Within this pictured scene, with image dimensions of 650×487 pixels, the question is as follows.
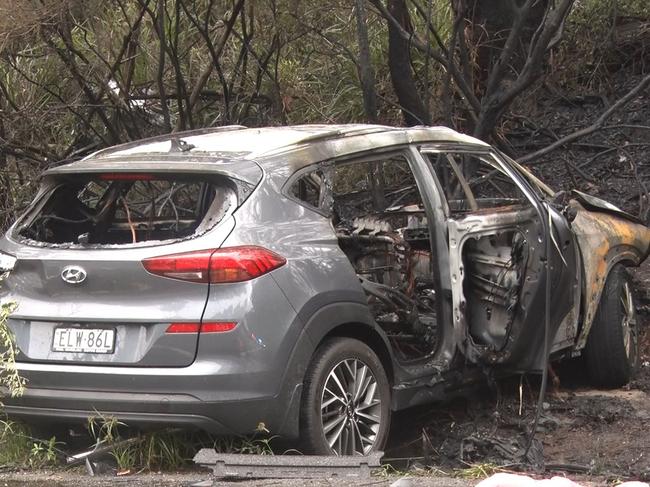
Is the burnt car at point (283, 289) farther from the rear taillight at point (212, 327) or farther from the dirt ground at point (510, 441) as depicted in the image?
the dirt ground at point (510, 441)

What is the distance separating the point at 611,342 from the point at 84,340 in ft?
11.8

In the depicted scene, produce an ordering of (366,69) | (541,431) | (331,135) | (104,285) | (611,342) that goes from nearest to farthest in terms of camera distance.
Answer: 1. (104,285)
2. (331,135)
3. (541,431)
4. (611,342)
5. (366,69)

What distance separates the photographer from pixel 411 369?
17.3 ft

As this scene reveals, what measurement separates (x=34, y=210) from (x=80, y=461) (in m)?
1.35

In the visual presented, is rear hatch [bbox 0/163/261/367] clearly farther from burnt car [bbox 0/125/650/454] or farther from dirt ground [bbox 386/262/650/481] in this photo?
dirt ground [bbox 386/262/650/481]

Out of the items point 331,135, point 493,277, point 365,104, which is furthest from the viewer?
point 365,104

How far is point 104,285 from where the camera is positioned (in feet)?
14.7

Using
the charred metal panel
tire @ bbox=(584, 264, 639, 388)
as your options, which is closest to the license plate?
the charred metal panel

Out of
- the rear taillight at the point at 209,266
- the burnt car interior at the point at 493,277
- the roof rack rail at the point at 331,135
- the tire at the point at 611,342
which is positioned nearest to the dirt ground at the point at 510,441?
the tire at the point at 611,342

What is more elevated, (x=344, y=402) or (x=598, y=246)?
(x=598, y=246)

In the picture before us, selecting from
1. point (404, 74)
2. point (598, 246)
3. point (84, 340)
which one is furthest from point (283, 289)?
point (404, 74)

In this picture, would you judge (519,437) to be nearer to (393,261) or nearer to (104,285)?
(393,261)

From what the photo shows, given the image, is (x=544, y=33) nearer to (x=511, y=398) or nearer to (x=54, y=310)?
(x=511, y=398)

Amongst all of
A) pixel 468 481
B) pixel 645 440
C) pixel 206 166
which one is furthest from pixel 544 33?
pixel 468 481
